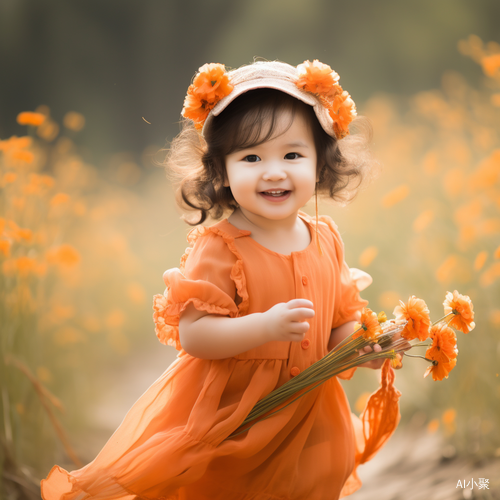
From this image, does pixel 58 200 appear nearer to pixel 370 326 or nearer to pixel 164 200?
pixel 164 200

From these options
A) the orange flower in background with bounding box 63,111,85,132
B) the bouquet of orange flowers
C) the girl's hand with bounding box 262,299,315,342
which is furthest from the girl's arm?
the orange flower in background with bounding box 63,111,85,132

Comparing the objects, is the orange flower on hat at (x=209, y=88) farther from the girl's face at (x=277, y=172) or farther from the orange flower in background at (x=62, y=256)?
the orange flower in background at (x=62, y=256)

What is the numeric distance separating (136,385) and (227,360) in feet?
4.33

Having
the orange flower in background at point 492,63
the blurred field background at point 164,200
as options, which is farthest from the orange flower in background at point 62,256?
the orange flower in background at point 492,63

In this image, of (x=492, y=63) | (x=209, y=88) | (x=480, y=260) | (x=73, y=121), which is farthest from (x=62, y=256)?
(x=492, y=63)

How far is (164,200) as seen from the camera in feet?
7.25

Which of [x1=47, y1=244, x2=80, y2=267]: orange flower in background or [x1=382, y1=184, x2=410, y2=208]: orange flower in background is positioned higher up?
[x1=382, y1=184, x2=410, y2=208]: orange flower in background

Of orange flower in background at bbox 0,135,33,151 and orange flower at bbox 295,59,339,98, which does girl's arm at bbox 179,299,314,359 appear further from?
orange flower in background at bbox 0,135,33,151

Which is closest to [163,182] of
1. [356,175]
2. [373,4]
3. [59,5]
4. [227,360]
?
[59,5]

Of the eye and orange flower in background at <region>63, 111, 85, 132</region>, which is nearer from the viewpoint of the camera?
the eye

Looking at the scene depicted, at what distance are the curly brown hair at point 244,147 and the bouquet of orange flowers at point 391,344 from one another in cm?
33

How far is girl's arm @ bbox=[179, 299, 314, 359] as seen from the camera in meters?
0.78

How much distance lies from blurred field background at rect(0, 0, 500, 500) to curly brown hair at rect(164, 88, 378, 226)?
20.2 inches

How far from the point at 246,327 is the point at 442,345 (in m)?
0.34
